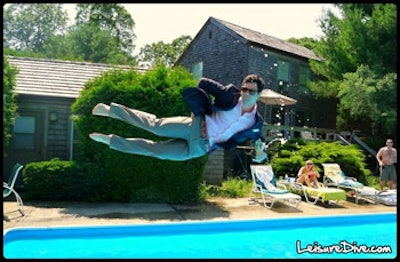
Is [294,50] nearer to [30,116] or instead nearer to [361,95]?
[361,95]

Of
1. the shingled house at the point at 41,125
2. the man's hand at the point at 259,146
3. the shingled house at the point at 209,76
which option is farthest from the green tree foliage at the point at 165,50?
the man's hand at the point at 259,146

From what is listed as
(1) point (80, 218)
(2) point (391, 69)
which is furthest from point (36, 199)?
(2) point (391, 69)

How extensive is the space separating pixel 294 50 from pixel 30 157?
1236 centimetres

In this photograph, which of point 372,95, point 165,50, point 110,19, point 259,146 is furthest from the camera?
point 165,50

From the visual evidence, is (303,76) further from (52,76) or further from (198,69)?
(52,76)

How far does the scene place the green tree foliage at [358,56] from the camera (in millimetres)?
14875

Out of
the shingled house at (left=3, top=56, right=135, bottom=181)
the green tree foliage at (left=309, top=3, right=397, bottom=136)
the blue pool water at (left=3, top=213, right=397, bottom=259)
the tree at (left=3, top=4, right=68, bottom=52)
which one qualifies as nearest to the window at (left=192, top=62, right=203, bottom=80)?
the green tree foliage at (left=309, top=3, right=397, bottom=136)

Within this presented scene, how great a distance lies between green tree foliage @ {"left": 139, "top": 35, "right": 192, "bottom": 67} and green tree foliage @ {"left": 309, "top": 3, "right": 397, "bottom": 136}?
1954 cm

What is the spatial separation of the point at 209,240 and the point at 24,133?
6592 millimetres

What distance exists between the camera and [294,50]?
18766mm

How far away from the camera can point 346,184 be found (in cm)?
1098

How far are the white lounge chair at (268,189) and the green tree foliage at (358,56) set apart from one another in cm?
649

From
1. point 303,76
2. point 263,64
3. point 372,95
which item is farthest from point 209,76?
point 372,95

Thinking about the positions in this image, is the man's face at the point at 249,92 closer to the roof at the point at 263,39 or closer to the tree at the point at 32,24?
the roof at the point at 263,39
